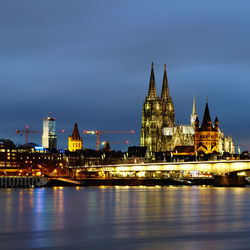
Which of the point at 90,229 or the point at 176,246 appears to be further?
the point at 90,229

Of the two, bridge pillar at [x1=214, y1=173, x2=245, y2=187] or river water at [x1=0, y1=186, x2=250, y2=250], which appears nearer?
river water at [x1=0, y1=186, x2=250, y2=250]

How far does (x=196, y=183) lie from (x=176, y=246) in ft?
488

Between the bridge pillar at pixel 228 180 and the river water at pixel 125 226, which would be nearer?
the river water at pixel 125 226

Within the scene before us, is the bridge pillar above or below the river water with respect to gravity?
above

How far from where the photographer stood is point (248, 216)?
58.0m

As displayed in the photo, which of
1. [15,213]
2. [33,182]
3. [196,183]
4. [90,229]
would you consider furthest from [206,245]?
[196,183]


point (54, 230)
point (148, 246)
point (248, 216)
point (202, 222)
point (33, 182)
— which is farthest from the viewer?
point (33, 182)

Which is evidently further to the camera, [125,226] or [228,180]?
[228,180]

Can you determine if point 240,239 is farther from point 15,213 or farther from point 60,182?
point 60,182

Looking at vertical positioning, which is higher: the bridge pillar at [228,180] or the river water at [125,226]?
the bridge pillar at [228,180]

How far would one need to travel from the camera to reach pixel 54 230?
45.6 metres

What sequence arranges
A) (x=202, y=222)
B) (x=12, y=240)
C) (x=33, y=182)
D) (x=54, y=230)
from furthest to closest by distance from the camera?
(x=33, y=182) → (x=202, y=222) → (x=54, y=230) → (x=12, y=240)

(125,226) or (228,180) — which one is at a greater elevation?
(228,180)

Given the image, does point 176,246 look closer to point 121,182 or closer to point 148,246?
point 148,246
